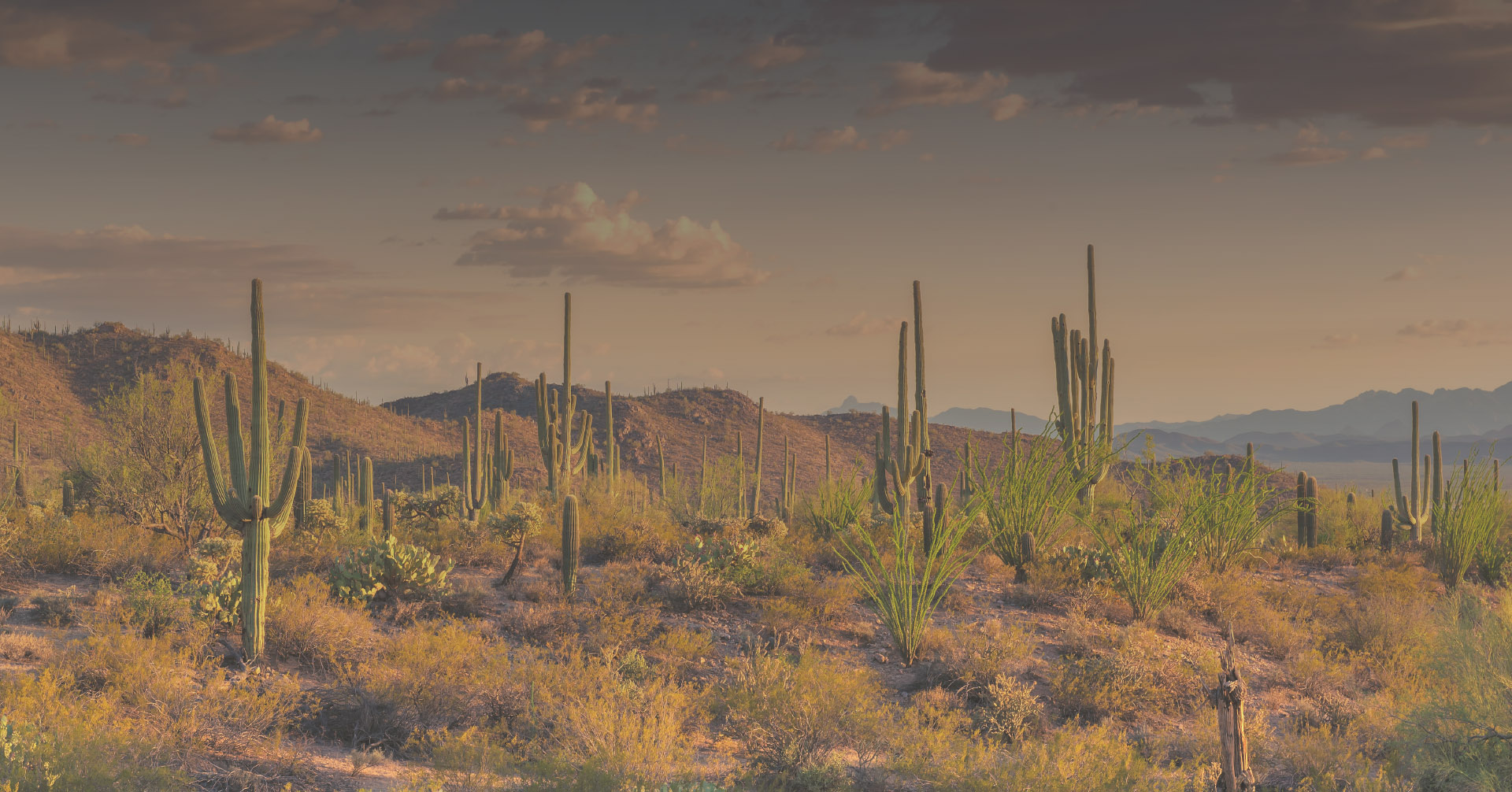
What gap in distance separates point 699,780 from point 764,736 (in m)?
1.05

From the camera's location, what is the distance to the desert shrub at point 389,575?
11.9 m

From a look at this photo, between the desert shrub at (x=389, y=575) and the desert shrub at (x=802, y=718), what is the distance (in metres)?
4.74

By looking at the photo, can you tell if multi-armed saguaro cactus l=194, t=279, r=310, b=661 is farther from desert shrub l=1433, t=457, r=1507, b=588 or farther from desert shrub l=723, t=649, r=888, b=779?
desert shrub l=1433, t=457, r=1507, b=588

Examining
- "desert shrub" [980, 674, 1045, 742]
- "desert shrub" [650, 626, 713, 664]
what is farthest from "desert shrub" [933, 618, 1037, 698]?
"desert shrub" [650, 626, 713, 664]

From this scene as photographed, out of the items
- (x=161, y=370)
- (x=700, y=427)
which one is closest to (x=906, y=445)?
(x=161, y=370)

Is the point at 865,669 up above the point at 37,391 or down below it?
below

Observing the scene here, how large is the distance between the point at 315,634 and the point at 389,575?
6.13 feet

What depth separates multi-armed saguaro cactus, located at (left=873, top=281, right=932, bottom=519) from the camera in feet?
43.4

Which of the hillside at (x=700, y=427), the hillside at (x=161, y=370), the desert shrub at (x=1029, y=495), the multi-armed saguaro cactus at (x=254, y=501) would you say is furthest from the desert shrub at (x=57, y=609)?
the hillside at (x=700, y=427)

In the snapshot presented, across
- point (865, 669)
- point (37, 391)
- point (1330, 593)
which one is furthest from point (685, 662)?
point (37, 391)

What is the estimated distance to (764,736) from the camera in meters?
8.85

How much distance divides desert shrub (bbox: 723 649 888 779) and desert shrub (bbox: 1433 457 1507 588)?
12740 millimetres

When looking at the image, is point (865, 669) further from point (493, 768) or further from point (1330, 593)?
point (1330, 593)

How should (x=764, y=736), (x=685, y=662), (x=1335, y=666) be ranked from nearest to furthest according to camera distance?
(x=764, y=736) < (x=685, y=662) < (x=1335, y=666)
